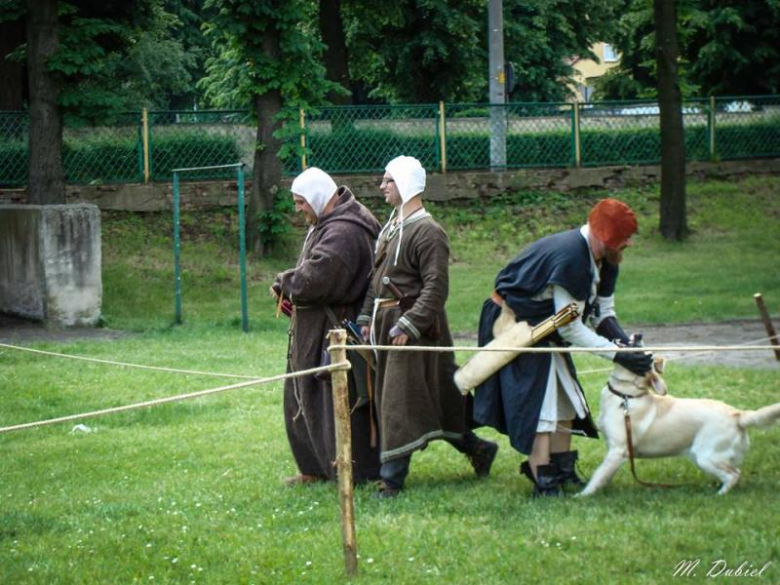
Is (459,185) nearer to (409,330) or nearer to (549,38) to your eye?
(409,330)

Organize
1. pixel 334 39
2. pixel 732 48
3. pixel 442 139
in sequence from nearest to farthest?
1. pixel 442 139
2. pixel 334 39
3. pixel 732 48

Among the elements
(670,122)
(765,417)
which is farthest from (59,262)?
(670,122)

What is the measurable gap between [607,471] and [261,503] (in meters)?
2.00

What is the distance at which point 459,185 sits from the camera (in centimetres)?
2423

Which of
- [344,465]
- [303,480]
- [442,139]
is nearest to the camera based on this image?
[344,465]

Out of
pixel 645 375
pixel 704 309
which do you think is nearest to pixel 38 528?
pixel 645 375

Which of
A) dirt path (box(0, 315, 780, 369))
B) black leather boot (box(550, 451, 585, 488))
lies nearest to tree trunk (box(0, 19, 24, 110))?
dirt path (box(0, 315, 780, 369))

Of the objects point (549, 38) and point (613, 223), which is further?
point (549, 38)

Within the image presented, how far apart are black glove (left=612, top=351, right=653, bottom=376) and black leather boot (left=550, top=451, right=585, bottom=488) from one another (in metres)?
0.71

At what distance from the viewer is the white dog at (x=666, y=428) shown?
6.65 meters

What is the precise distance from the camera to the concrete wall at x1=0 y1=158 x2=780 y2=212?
21.6 metres

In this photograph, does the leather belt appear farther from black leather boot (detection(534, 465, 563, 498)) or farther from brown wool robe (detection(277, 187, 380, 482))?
black leather boot (detection(534, 465, 563, 498))

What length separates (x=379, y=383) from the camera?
7301mm

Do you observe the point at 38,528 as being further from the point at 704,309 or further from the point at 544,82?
the point at 544,82
